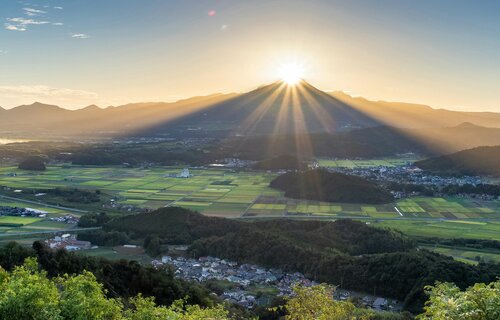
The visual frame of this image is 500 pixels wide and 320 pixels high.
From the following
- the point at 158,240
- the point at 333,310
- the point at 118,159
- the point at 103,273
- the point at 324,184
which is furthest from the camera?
the point at 118,159

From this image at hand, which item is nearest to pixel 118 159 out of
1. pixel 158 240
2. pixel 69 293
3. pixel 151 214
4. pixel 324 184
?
pixel 324 184

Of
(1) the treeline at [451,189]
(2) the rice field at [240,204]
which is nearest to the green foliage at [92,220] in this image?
(2) the rice field at [240,204]

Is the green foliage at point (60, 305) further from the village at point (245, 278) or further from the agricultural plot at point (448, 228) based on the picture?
the agricultural plot at point (448, 228)

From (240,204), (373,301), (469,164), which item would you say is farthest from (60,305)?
(469,164)

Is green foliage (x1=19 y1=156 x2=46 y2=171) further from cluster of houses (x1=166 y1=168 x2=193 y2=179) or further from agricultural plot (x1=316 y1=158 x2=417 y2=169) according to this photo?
agricultural plot (x1=316 y1=158 x2=417 y2=169)

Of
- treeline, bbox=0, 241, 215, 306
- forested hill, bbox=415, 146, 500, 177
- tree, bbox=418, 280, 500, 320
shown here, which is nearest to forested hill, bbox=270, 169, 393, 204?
forested hill, bbox=415, 146, 500, 177

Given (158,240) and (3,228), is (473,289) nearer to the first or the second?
(158,240)
